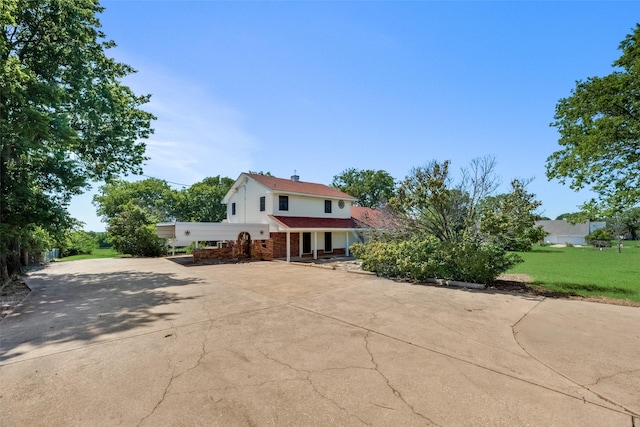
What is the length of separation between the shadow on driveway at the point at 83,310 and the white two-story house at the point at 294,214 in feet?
30.3

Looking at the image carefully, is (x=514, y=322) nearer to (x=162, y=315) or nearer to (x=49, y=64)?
(x=162, y=315)

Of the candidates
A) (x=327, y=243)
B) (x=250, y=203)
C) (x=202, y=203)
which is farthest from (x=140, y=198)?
(x=327, y=243)

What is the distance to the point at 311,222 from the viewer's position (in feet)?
71.3

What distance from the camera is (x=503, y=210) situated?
34.9 ft

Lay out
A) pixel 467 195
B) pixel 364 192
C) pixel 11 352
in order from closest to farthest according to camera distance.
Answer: pixel 11 352, pixel 467 195, pixel 364 192

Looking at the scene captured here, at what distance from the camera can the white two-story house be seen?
2080 cm

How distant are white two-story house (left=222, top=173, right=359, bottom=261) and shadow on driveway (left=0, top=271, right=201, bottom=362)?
9227 mm

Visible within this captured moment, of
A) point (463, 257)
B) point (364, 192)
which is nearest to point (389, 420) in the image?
point (463, 257)

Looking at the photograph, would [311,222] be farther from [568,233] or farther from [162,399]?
[568,233]

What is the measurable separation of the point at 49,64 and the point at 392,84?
44.9 feet

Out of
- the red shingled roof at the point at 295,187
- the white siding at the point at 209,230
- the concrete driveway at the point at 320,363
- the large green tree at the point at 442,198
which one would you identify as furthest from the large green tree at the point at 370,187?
the concrete driveway at the point at 320,363

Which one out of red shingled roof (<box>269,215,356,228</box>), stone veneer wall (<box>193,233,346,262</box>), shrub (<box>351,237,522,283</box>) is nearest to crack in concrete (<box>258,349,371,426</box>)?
shrub (<box>351,237,522,283</box>)

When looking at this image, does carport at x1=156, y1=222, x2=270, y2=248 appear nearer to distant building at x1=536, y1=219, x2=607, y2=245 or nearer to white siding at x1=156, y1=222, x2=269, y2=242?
white siding at x1=156, y1=222, x2=269, y2=242

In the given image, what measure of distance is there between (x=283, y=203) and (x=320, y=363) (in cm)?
1788
